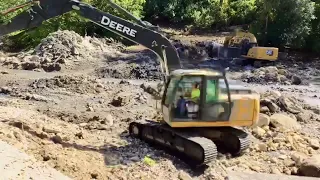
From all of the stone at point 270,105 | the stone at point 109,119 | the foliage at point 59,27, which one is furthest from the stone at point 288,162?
the foliage at point 59,27

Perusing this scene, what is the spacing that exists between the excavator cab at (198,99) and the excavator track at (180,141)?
1.11 feet

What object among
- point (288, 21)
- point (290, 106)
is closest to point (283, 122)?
point (290, 106)

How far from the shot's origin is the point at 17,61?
81.5ft

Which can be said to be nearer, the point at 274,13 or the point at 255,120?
the point at 255,120

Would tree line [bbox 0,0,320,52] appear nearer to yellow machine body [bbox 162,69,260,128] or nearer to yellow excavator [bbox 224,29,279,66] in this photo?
yellow excavator [bbox 224,29,279,66]

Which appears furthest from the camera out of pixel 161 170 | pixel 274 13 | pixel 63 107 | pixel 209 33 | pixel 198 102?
pixel 209 33

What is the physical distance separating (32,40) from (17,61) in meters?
4.88

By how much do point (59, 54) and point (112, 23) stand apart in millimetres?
13524

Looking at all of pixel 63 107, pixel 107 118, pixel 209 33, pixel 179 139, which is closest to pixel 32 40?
pixel 209 33

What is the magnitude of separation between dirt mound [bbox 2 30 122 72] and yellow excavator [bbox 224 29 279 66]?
6.16 m

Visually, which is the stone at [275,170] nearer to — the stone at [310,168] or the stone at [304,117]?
the stone at [310,168]

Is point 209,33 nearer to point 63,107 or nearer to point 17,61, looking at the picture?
point 17,61

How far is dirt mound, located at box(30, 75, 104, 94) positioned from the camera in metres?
18.2

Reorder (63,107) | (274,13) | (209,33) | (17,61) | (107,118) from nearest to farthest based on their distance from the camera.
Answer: (107,118)
(63,107)
(17,61)
(274,13)
(209,33)
